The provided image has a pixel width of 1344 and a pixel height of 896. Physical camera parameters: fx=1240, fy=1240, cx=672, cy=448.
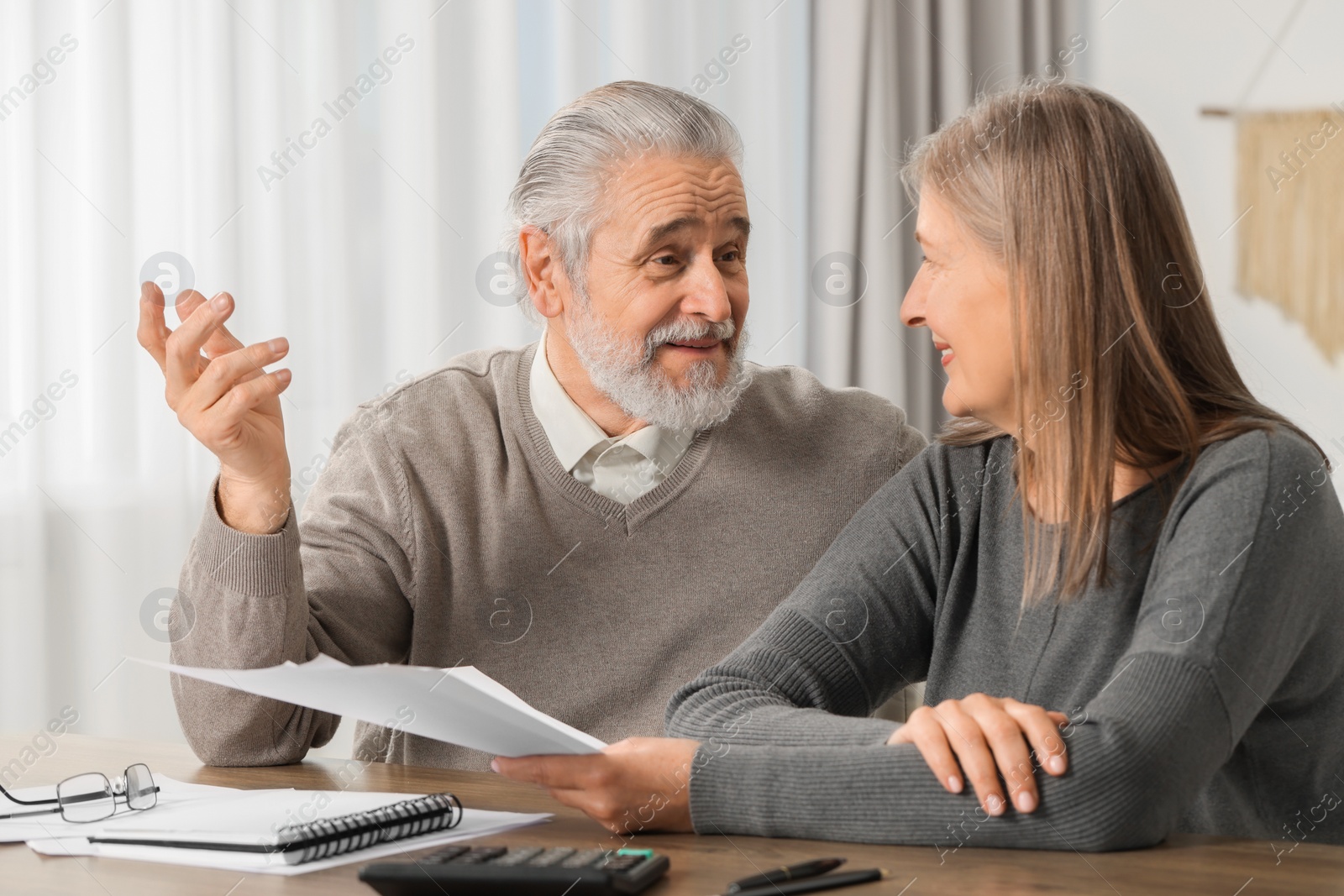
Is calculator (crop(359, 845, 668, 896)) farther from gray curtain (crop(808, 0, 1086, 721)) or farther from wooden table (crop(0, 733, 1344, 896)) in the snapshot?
gray curtain (crop(808, 0, 1086, 721))

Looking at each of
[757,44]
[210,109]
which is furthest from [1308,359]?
[210,109]

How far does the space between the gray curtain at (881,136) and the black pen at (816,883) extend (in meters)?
2.45

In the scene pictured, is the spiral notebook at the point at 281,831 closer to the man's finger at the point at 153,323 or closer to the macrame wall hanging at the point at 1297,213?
the man's finger at the point at 153,323

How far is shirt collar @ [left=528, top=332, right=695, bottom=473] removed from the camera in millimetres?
1641

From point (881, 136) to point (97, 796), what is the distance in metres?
2.65

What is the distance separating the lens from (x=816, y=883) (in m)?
0.80

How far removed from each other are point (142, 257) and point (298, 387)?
0.39 metres

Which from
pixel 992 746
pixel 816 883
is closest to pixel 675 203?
pixel 992 746

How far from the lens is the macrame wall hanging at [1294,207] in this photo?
3223mm

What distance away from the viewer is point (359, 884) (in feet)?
2.78

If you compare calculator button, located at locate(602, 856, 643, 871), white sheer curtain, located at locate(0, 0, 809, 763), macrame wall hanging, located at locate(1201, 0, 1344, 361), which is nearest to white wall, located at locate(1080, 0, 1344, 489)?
macrame wall hanging, located at locate(1201, 0, 1344, 361)

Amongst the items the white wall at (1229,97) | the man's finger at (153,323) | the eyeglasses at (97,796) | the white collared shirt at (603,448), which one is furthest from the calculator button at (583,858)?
the white wall at (1229,97)

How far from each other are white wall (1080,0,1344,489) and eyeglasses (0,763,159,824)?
2892mm

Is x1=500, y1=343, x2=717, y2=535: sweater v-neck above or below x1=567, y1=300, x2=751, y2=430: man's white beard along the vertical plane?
below
